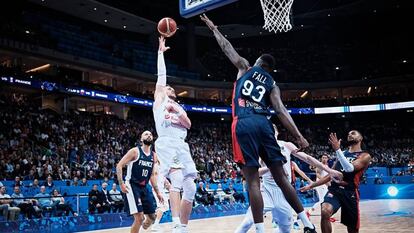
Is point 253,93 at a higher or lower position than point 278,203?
higher

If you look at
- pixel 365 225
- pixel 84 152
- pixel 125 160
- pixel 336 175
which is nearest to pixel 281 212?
pixel 336 175

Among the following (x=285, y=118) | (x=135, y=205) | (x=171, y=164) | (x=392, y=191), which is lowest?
(x=392, y=191)

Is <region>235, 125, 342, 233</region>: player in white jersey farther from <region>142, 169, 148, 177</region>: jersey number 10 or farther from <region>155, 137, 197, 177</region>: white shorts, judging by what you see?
<region>142, 169, 148, 177</region>: jersey number 10

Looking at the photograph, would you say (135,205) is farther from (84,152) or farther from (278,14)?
(84,152)

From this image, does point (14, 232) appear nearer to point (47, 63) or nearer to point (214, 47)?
point (47, 63)

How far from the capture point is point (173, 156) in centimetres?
537

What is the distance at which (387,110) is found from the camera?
3934cm

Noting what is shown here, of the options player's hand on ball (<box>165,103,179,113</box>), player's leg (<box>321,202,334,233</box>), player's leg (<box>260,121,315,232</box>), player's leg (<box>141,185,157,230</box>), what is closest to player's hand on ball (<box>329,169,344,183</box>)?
player's leg (<box>321,202,334,233</box>)

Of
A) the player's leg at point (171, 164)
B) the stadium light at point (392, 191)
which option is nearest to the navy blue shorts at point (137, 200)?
the player's leg at point (171, 164)

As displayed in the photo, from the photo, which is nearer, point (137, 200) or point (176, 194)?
point (176, 194)

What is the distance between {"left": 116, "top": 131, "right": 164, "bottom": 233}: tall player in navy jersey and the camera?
644 cm

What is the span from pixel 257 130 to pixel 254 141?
0.11 m

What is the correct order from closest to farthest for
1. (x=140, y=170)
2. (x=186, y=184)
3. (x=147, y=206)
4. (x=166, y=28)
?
1. (x=186, y=184)
2. (x=166, y=28)
3. (x=147, y=206)
4. (x=140, y=170)

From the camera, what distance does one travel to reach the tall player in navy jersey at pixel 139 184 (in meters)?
6.44
